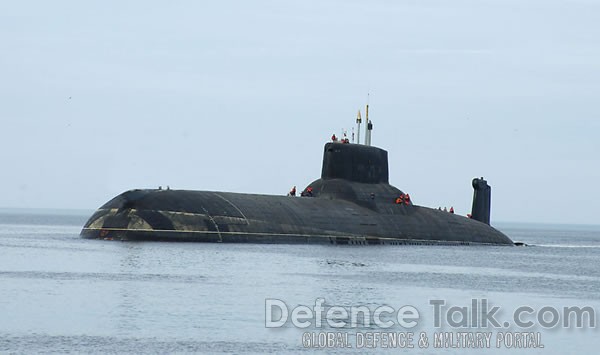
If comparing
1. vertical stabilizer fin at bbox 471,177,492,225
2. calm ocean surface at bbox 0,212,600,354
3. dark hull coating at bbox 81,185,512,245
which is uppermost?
vertical stabilizer fin at bbox 471,177,492,225

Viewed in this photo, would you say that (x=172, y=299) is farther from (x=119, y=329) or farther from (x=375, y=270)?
(x=375, y=270)

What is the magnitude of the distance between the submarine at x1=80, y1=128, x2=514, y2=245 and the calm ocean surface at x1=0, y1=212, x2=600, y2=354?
3.75 feet

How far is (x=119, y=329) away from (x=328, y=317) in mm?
6947

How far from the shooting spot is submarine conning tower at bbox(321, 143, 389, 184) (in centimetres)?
7094

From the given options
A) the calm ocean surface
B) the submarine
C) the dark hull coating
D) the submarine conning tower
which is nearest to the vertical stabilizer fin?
the submarine

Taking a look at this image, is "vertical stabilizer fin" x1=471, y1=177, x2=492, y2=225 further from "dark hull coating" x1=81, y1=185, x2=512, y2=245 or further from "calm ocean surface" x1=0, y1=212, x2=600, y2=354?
"calm ocean surface" x1=0, y1=212, x2=600, y2=354

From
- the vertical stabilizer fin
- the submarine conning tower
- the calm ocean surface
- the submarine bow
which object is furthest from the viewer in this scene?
the vertical stabilizer fin

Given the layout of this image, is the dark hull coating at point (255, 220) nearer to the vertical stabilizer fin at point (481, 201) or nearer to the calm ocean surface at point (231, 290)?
the calm ocean surface at point (231, 290)

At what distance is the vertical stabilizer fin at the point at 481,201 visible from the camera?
8419 centimetres

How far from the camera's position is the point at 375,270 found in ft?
169

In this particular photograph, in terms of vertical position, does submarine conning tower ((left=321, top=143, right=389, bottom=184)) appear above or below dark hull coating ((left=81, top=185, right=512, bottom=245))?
above

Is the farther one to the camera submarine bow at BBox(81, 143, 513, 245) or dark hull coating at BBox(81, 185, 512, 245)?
submarine bow at BBox(81, 143, 513, 245)

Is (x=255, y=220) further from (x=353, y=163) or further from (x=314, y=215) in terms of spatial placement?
(x=353, y=163)

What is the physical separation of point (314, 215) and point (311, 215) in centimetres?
20
